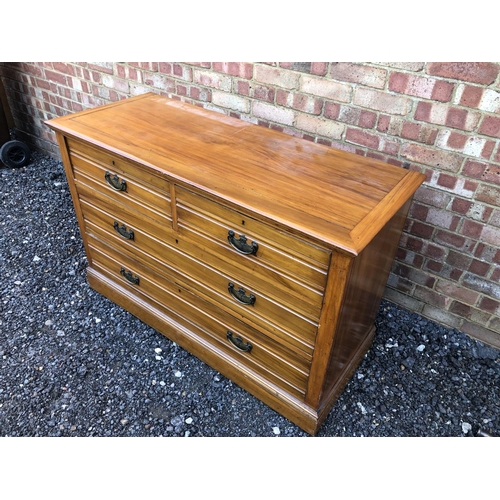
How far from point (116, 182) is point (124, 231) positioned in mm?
265

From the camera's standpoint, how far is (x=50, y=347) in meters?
2.17

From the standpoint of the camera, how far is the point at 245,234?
5.06ft

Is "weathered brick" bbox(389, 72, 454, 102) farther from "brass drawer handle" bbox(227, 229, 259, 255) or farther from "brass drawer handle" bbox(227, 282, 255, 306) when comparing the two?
"brass drawer handle" bbox(227, 282, 255, 306)

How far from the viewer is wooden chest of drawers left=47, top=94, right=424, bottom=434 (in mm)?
1449

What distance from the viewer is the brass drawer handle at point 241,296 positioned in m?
1.70

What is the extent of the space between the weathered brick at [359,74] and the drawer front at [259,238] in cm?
97

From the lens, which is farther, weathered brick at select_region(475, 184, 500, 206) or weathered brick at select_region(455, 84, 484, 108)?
weathered brick at select_region(475, 184, 500, 206)

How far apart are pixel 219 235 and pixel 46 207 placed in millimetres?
2156

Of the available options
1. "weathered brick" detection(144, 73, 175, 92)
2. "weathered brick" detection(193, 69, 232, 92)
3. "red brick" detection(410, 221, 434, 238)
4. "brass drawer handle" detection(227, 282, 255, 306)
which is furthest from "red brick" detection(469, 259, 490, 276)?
"weathered brick" detection(144, 73, 175, 92)

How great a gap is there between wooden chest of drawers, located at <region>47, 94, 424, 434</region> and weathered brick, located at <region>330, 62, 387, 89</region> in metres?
0.41

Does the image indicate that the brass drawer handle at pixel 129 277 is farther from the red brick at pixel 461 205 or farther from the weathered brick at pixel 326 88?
the red brick at pixel 461 205

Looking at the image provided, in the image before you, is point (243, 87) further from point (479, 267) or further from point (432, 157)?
point (479, 267)

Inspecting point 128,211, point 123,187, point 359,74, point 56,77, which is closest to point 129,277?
point 128,211

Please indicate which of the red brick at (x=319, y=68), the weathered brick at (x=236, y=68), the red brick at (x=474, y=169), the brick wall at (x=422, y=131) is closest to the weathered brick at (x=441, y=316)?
the brick wall at (x=422, y=131)
